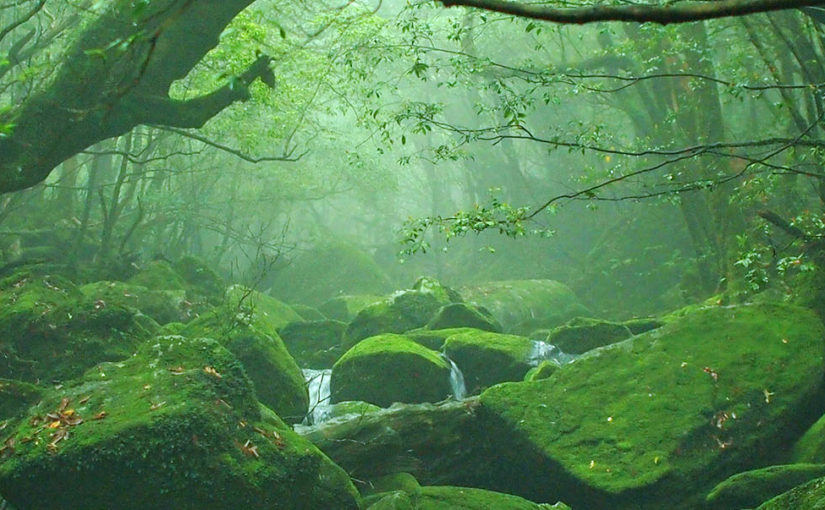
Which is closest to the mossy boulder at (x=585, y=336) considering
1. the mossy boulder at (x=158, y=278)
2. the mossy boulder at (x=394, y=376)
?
the mossy boulder at (x=394, y=376)

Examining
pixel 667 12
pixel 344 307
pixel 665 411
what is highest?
pixel 667 12

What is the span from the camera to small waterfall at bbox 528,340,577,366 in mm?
11700

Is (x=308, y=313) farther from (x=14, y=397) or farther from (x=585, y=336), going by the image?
(x=14, y=397)

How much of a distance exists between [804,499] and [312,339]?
10612 millimetres

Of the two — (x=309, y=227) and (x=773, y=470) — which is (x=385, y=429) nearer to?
(x=773, y=470)

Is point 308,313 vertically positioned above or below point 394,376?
above

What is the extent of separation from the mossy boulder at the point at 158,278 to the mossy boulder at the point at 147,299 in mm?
1382

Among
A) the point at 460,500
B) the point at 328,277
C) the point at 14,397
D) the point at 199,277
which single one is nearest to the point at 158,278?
the point at 199,277

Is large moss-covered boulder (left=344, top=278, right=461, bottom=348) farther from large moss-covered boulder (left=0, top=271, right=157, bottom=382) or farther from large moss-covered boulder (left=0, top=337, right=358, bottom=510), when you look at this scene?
large moss-covered boulder (left=0, top=337, right=358, bottom=510)

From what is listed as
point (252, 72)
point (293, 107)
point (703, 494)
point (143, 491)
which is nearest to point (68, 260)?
point (293, 107)

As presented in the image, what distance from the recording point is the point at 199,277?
16.7 metres

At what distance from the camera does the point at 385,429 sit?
800 centimetres

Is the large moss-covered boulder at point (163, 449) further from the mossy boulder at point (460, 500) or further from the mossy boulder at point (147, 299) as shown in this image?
the mossy boulder at point (147, 299)

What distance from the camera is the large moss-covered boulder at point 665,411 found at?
780 cm
